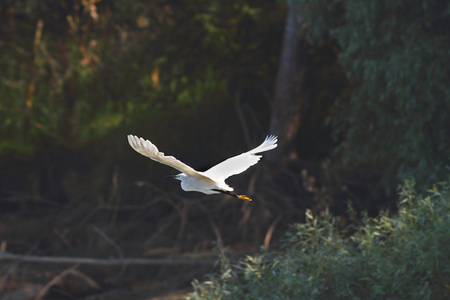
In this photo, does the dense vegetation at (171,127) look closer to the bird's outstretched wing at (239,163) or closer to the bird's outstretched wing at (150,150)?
the bird's outstretched wing at (239,163)

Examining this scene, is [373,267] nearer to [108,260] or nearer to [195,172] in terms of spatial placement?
[195,172]

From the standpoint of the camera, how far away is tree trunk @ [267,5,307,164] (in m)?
9.67

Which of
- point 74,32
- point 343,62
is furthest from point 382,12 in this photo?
point 74,32

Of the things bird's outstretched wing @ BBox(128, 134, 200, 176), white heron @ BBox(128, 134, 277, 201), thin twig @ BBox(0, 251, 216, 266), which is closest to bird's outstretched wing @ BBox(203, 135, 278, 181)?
white heron @ BBox(128, 134, 277, 201)

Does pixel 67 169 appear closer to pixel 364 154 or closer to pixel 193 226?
pixel 193 226

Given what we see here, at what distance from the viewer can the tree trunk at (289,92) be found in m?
9.67

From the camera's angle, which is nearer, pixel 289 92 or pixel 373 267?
pixel 373 267

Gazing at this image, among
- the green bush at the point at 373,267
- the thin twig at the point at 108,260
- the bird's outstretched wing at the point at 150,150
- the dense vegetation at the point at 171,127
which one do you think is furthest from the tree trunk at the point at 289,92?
the bird's outstretched wing at the point at 150,150

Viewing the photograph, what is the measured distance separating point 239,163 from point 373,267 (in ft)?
5.88

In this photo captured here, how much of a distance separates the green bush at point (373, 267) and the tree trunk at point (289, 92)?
A: 4.54m

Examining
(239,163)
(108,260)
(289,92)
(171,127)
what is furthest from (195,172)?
(171,127)

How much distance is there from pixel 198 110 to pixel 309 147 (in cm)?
189

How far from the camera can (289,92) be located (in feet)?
33.0

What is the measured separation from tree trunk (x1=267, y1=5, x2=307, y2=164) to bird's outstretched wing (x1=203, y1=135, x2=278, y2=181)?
573 centimetres
